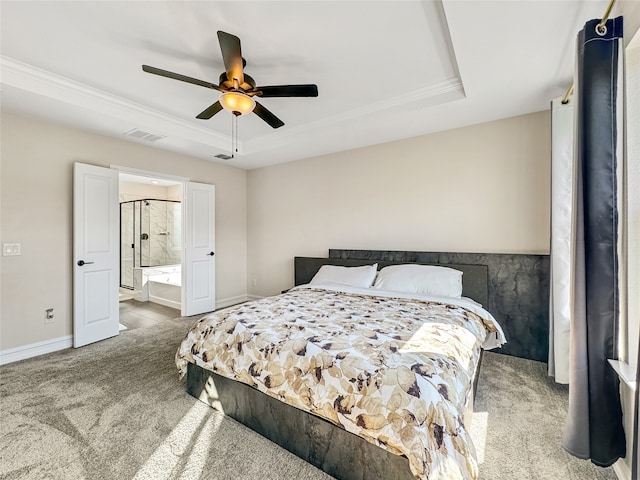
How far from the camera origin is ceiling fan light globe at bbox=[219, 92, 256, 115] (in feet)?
7.00

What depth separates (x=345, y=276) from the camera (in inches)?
137

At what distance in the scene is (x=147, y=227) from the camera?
6898 mm

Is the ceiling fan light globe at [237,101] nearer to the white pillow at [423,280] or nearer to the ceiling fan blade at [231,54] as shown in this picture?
the ceiling fan blade at [231,54]

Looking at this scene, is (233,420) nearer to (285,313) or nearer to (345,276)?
(285,313)

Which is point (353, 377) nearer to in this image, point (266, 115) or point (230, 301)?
point (266, 115)

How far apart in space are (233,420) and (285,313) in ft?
2.57

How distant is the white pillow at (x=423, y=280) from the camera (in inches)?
113

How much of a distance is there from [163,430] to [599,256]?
2668mm

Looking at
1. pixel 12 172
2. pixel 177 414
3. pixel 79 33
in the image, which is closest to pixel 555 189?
pixel 177 414

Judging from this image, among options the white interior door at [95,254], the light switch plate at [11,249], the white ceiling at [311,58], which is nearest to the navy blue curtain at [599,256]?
the white ceiling at [311,58]

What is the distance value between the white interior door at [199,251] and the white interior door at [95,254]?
3.11 ft

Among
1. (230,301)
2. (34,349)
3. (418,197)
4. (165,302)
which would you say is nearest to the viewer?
(34,349)

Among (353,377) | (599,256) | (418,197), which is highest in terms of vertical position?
(418,197)

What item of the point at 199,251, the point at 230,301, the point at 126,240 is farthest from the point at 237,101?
the point at 126,240
